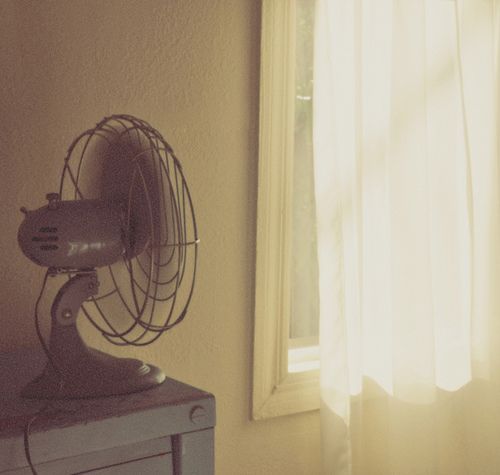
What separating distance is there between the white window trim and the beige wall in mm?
27

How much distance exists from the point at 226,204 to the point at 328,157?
0.28 meters

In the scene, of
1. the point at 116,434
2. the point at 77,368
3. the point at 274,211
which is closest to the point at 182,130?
the point at 274,211

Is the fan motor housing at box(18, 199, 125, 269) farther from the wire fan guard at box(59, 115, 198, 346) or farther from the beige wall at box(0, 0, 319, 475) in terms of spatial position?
the beige wall at box(0, 0, 319, 475)

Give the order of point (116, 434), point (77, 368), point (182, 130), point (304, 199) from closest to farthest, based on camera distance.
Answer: point (116, 434)
point (77, 368)
point (182, 130)
point (304, 199)

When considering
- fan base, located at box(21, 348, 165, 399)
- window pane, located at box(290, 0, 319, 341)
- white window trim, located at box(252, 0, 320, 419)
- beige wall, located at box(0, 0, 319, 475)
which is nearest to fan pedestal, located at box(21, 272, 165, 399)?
fan base, located at box(21, 348, 165, 399)

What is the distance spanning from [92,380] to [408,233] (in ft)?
3.50

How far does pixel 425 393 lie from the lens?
1.92 m

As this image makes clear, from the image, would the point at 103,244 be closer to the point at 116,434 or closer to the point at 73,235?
the point at 73,235

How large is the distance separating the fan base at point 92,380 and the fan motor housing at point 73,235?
15 centimetres

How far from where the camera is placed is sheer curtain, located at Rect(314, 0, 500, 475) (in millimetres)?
1841

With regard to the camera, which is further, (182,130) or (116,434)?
(182,130)

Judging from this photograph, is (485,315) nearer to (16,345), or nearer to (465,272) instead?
(465,272)

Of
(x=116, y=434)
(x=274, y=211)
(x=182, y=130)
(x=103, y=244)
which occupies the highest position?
(x=182, y=130)

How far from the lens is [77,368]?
3.55 ft
